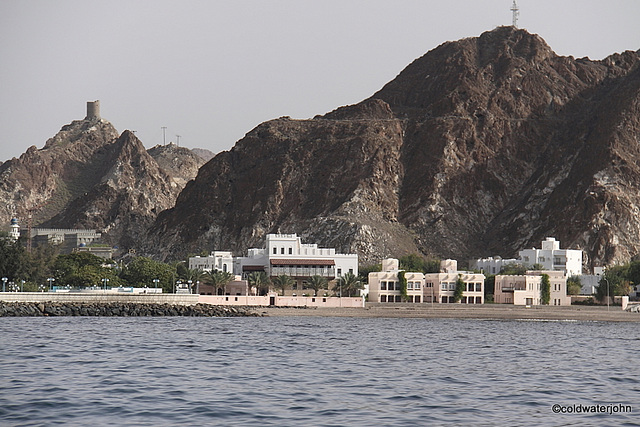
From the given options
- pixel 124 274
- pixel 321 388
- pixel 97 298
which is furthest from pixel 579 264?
pixel 321 388

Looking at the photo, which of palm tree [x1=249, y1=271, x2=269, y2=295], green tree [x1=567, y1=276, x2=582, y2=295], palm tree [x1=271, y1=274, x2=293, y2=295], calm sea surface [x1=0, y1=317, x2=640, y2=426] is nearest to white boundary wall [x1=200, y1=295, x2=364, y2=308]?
palm tree [x1=249, y1=271, x2=269, y2=295]

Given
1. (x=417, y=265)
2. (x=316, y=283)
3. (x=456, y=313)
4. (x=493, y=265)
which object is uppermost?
(x=493, y=265)

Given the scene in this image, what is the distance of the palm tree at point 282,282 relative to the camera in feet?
466

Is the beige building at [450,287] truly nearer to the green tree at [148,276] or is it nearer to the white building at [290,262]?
the white building at [290,262]

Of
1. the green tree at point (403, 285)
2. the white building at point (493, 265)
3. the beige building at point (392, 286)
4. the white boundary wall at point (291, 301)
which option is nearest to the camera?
the white boundary wall at point (291, 301)

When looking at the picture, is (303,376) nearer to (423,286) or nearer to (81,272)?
(81,272)

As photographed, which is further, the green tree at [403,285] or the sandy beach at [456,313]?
the green tree at [403,285]

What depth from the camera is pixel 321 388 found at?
151 ft

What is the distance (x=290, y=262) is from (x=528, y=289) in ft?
120

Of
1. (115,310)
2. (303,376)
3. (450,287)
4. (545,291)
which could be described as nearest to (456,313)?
(450,287)

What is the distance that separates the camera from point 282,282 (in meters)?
142

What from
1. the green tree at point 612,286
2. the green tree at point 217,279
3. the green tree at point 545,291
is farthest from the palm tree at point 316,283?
the green tree at point 612,286

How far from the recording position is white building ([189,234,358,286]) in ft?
505

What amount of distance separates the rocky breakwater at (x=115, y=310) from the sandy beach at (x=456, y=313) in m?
5.29
